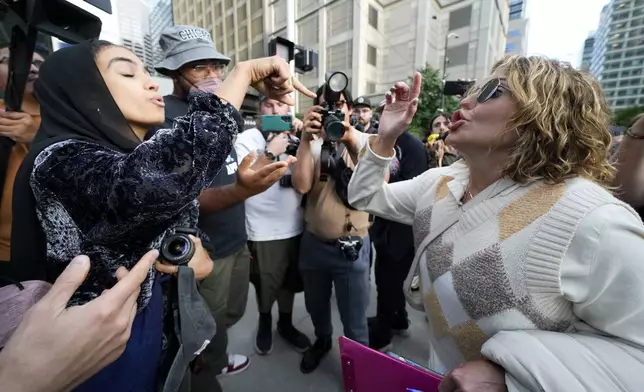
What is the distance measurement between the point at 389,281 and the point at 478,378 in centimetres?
182

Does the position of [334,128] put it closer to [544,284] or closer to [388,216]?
[388,216]

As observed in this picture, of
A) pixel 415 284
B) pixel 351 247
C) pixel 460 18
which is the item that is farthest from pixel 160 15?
pixel 460 18

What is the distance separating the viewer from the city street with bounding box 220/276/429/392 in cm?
220

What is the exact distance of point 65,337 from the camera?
1.89 feet

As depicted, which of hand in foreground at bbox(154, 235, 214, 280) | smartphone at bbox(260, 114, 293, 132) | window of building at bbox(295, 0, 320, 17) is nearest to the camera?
hand in foreground at bbox(154, 235, 214, 280)

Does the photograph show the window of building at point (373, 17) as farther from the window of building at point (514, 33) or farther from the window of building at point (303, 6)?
the window of building at point (514, 33)

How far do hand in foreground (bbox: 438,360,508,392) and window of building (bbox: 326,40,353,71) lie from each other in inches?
989

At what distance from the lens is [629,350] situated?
0.72m

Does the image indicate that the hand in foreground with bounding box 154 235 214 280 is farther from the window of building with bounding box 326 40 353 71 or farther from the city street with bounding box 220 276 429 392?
the window of building with bounding box 326 40 353 71

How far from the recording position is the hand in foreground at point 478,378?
2.58 ft

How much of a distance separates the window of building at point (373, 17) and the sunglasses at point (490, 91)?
91.3 ft

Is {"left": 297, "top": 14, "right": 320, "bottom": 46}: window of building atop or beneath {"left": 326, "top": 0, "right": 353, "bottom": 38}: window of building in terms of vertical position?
beneath

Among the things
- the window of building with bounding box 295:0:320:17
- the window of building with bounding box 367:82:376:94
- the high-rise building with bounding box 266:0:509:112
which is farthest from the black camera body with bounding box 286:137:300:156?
the window of building with bounding box 367:82:376:94

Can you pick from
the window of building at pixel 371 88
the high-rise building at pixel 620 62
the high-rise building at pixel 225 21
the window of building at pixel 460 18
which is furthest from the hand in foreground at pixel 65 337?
the high-rise building at pixel 620 62
